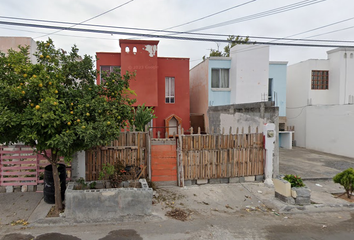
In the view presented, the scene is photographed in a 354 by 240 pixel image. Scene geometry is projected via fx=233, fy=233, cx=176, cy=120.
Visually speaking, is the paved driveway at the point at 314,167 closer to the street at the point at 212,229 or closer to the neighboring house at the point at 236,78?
the street at the point at 212,229

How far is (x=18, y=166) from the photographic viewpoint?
6906 millimetres

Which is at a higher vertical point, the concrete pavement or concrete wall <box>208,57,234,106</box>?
concrete wall <box>208,57,234,106</box>

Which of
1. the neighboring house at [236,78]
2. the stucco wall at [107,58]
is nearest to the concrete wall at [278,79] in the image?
the neighboring house at [236,78]

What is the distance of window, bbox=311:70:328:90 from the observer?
20219 mm

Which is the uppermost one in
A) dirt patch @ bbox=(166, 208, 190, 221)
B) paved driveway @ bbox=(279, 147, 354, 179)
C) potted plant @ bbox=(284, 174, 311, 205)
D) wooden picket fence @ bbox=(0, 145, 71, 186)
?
wooden picket fence @ bbox=(0, 145, 71, 186)

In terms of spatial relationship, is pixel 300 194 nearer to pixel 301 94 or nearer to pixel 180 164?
pixel 180 164

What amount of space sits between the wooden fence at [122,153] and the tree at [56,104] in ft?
5.04

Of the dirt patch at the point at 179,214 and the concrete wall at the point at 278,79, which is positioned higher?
the concrete wall at the point at 278,79

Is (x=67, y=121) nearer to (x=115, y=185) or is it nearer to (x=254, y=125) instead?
(x=115, y=185)

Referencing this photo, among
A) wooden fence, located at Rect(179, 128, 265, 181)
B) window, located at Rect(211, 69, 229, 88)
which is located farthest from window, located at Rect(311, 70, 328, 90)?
wooden fence, located at Rect(179, 128, 265, 181)

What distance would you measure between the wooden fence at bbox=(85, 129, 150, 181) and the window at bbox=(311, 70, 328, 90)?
18275mm

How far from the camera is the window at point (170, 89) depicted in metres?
17.0

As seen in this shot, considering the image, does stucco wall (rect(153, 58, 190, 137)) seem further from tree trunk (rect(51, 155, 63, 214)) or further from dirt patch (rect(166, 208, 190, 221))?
tree trunk (rect(51, 155, 63, 214))

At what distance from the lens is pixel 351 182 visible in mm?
7137
